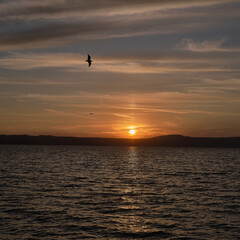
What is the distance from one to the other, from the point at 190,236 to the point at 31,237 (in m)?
13.7

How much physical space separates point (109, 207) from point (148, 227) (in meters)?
8.98

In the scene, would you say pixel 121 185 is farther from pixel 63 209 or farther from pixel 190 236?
pixel 190 236

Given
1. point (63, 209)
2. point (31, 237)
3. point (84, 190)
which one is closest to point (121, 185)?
point (84, 190)

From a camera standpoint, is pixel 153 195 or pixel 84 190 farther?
pixel 84 190

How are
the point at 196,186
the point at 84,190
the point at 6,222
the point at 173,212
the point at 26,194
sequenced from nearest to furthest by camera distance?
1. the point at 6,222
2. the point at 173,212
3. the point at 26,194
4. the point at 84,190
5. the point at 196,186

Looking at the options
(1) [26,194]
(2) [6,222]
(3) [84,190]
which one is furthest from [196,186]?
(2) [6,222]

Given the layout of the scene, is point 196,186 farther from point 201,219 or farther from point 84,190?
point 201,219

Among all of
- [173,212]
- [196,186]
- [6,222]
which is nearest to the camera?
[6,222]

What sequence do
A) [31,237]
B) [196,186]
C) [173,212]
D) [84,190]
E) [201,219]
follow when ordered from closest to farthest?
[31,237] < [201,219] < [173,212] < [84,190] < [196,186]

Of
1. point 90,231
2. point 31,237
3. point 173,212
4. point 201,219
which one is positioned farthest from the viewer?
point 173,212

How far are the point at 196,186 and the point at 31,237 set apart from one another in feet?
128

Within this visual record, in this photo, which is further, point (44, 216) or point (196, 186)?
point (196, 186)

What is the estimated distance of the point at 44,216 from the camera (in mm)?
37750

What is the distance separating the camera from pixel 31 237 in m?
30.9
